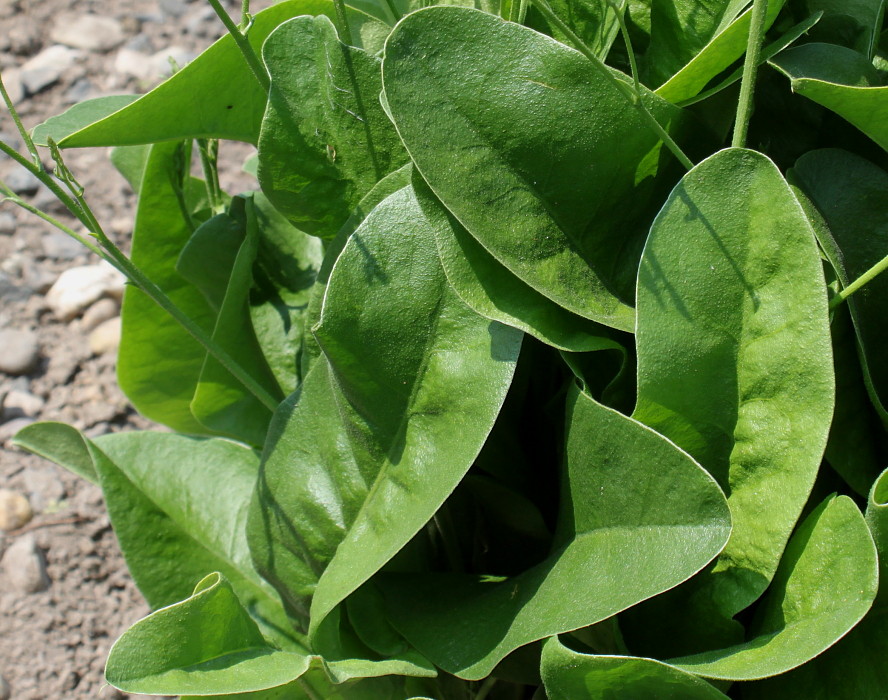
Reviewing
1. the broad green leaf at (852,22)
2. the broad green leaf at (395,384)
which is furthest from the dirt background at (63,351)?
the broad green leaf at (852,22)

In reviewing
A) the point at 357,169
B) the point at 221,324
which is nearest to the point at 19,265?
the point at 221,324

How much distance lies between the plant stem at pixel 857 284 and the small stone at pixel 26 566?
43.3 inches

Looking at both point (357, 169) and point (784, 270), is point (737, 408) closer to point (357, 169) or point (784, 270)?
point (784, 270)

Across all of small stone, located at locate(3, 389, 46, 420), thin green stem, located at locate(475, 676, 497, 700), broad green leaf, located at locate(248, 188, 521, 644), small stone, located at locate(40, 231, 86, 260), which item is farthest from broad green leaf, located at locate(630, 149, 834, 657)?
small stone, located at locate(40, 231, 86, 260)

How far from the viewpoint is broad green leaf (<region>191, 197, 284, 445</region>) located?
832 mm

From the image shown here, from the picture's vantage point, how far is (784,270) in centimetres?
56

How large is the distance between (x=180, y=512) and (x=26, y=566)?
1.83ft

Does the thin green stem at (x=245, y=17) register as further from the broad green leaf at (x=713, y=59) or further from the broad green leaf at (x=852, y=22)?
the broad green leaf at (x=852, y=22)

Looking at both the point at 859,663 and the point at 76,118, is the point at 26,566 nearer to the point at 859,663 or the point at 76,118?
the point at 76,118

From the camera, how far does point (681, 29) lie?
2.35ft

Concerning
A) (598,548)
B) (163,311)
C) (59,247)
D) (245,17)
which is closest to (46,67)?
(59,247)

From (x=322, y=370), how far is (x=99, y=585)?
775 mm

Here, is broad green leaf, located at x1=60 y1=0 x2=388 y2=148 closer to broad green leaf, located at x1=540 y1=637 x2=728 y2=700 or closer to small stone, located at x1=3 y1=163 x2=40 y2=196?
broad green leaf, located at x1=540 y1=637 x2=728 y2=700

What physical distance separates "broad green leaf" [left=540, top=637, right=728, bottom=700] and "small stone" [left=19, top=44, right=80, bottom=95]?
1.84 m
